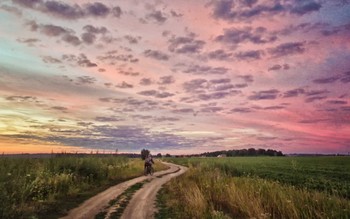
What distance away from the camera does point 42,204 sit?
18.0 m

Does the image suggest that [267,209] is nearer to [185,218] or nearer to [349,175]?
[185,218]

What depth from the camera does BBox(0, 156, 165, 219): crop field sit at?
16.1 m

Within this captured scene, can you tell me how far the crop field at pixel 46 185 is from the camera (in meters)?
16.1

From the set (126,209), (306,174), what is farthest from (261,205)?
(306,174)

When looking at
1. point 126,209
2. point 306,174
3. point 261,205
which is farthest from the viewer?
point 306,174

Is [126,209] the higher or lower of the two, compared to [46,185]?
lower

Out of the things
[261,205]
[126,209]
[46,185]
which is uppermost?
[46,185]

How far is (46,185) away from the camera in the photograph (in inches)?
840

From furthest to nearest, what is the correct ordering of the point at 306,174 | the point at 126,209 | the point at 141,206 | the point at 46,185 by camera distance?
the point at 306,174, the point at 46,185, the point at 141,206, the point at 126,209

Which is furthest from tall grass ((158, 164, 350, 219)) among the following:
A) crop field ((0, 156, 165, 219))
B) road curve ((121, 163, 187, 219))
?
crop field ((0, 156, 165, 219))

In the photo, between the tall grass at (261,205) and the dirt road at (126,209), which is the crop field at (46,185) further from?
the tall grass at (261,205)

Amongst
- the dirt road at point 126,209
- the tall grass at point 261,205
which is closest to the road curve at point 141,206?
the dirt road at point 126,209

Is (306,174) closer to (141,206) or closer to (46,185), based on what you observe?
(141,206)

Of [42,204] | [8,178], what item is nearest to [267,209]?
[42,204]
